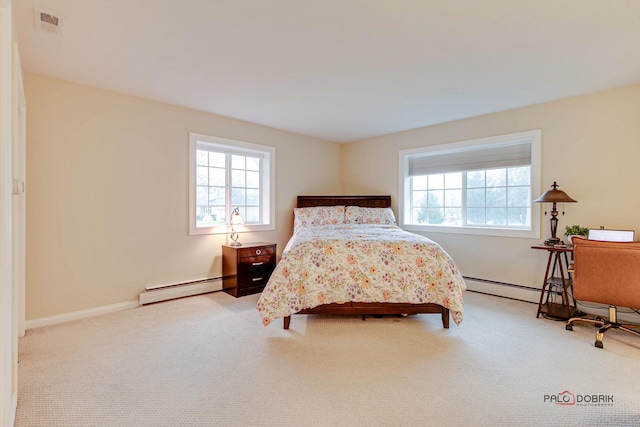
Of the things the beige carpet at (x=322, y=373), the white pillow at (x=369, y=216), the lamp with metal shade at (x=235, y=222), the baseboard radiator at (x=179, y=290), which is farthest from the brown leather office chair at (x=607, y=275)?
the baseboard radiator at (x=179, y=290)

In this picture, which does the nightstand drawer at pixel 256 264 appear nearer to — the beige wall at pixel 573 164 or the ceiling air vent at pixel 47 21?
the beige wall at pixel 573 164

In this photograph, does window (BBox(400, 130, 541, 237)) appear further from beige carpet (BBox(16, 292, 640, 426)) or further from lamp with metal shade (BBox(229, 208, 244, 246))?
lamp with metal shade (BBox(229, 208, 244, 246))

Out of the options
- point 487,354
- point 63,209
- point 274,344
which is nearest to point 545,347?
point 487,354

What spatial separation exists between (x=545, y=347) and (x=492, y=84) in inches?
96.2

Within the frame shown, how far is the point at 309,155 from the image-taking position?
5273mm

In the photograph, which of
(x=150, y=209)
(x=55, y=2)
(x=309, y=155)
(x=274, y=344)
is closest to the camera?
(x=55, y=2)

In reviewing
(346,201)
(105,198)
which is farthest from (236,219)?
(346,201)

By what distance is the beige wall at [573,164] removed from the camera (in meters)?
3.08

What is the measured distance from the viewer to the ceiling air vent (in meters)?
1.98

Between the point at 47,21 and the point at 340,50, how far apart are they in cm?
204

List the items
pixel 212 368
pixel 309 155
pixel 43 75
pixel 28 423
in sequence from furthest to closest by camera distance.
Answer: pixel 309 155
pixel 43 75
pixel 212 368
pixel 28 423

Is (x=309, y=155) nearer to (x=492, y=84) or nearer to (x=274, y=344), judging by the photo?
(x=492, y=84)

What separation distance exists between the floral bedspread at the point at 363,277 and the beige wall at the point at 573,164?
1451 mm
